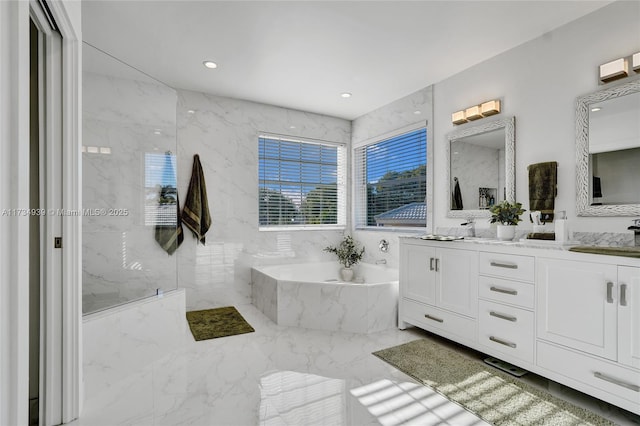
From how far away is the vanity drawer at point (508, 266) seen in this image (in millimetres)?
2166

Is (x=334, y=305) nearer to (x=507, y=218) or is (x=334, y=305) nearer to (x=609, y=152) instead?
(x=507, y=218)

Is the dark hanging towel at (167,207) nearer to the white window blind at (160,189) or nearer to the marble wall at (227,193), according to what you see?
the white window blind at (160,189)

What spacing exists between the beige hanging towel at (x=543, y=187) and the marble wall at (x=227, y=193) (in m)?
2.86

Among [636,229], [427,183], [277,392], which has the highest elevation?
[427,183]

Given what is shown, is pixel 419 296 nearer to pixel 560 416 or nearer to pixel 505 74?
pixel 560 416

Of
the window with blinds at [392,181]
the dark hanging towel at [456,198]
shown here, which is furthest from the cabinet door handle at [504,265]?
the window with blinds at [392,181]

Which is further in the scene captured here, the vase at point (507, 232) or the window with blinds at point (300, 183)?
the window with blinds at point (300, 183)

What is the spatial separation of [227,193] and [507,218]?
3.04 meters

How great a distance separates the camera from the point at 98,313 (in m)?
2.23

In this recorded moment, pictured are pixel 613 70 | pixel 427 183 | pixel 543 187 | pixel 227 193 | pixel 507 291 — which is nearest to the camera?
pixel 613 70

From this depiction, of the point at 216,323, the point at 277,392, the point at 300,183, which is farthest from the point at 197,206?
the point at 277,392

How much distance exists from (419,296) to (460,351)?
1.79 ft

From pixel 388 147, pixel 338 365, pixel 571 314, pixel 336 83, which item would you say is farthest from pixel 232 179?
pixel 571 314

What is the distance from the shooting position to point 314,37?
2.63 meters
